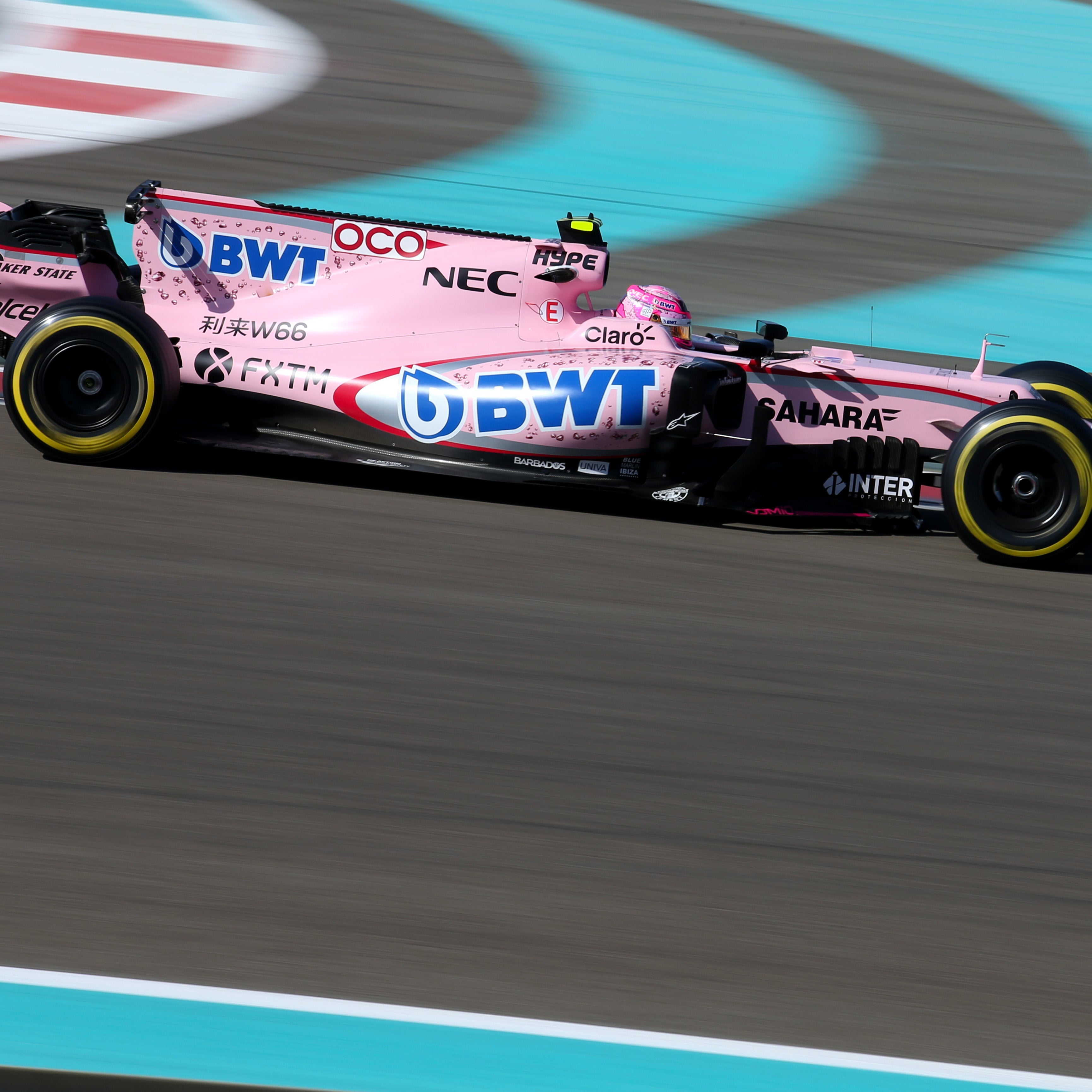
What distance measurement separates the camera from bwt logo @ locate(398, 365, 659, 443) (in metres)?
6.44

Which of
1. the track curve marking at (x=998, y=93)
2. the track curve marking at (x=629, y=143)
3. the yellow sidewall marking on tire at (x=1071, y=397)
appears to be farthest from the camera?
the track curve marking at (x=629, y=143)

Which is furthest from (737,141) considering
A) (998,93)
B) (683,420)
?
(683,420)

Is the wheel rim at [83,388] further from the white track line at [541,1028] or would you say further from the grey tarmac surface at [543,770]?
the white track line at [541,1028]

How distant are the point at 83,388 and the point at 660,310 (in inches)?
97.7

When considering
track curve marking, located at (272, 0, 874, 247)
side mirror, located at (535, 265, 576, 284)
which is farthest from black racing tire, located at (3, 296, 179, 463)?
track curve marking, located at (272, 0, 874, 247)

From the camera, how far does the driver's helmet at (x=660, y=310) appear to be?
265 inches

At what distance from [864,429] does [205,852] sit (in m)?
3.90

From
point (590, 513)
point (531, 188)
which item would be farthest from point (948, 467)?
point (531, 188)

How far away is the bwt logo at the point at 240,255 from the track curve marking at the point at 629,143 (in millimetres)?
4776

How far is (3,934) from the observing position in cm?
328

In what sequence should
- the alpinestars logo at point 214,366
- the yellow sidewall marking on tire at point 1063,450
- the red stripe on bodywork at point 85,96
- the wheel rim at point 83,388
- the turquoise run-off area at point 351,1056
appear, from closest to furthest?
1. the turquoise run-off area at point 351,1056
2. the yellow sidewall marking on tire at point 1063,450
3. the wheel rim at point 83,388
4. the alpinestars logo at point 214,366
5. the red stripe on bodywork at point 85,96

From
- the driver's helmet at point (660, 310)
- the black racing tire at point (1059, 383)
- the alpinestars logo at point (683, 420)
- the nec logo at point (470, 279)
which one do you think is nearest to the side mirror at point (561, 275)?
the nec logo at point (470, 279)

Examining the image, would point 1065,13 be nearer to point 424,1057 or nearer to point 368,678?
point 368,678

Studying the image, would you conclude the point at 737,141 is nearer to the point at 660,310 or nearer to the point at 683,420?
the point at 660,310
